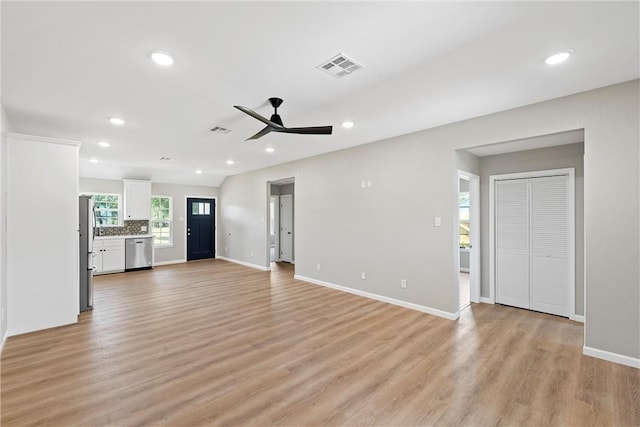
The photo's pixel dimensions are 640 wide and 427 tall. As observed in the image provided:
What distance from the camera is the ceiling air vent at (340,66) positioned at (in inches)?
93.3

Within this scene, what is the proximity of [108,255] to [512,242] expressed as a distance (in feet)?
28.5

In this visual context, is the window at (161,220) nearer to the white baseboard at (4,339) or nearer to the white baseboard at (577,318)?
the white baseboard at (4,339)

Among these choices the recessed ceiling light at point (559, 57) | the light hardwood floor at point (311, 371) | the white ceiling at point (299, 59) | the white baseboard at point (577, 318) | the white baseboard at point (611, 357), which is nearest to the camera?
the white ceiling at point (299, 59)

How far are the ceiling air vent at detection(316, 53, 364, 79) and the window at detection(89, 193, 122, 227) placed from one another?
307 inches

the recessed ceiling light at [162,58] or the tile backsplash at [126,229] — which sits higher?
the recessed ceiling light at [162,58]

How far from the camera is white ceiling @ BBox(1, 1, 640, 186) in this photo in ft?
6.03

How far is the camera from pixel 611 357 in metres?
2.87

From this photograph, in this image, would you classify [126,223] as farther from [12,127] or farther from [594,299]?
[594,299]

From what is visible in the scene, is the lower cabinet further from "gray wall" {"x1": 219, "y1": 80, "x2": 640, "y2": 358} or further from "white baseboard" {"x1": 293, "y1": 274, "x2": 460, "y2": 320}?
"white baseboard" {"x1": 293, "y1": 274, "x2": 460, "y2": 320}

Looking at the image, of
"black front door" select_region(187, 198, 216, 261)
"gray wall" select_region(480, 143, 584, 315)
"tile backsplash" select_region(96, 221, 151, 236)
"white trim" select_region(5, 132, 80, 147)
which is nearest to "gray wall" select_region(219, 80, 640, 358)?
"gray wall" select_region(480, 143, 584, 315)

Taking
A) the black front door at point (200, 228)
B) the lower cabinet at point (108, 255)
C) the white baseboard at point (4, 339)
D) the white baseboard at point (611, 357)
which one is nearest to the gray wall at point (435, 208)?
the white baseboard at point (611, 357)

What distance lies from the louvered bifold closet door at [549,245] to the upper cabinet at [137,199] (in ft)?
29.0

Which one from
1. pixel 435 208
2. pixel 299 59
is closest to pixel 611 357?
pixel 435 208

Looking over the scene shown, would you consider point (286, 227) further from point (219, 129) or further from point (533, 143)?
point (533, 143)
